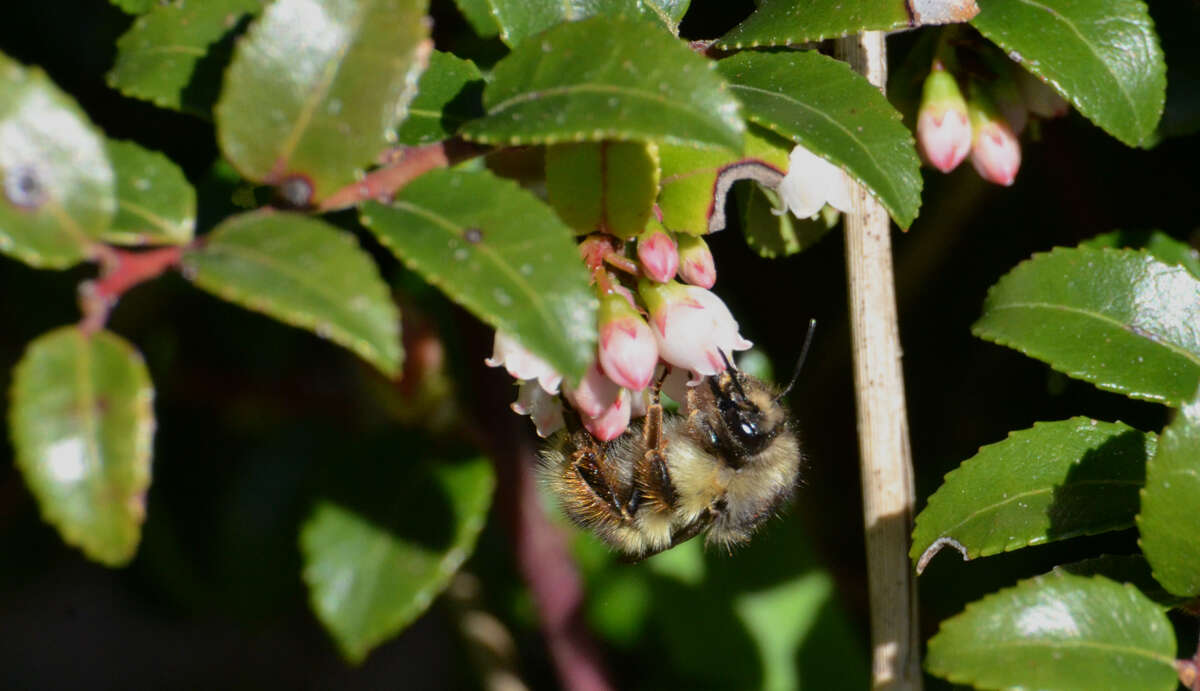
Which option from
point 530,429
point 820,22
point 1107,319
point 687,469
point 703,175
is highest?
point 820,22

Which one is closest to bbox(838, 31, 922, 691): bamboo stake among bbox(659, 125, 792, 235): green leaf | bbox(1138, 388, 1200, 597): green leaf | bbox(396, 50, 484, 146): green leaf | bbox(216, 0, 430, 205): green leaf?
bbox(659, 125, 792, 235): green leaf

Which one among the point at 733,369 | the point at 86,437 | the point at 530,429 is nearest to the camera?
the point at 86,437

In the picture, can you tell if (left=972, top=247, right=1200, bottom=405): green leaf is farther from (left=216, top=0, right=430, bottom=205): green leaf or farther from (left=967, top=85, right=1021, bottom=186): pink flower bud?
(left=216, top=0, right=430, bottom=205): green leaf

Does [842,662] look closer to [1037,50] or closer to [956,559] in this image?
[956,559]

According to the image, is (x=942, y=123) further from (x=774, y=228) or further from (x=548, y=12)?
(x=548, y=12)

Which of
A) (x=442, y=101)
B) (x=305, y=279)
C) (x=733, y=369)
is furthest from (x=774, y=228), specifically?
(x=305, y=279)
